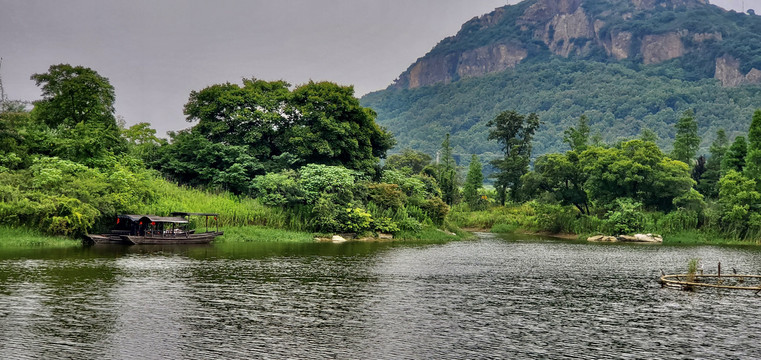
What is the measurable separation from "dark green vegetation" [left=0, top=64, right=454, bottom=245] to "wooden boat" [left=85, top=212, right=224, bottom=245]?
115 centimetres

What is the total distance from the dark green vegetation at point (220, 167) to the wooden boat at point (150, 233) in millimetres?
1154

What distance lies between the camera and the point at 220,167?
59.5 m

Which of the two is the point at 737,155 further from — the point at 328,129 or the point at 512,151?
the point at 328,129

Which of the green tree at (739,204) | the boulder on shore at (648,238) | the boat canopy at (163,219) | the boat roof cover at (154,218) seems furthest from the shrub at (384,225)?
the green tree at (739,204)

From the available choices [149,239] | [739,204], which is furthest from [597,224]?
[149,239]

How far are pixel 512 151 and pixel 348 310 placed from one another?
74.0 m

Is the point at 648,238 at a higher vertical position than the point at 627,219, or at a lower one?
lower

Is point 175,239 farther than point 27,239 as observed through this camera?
Yes

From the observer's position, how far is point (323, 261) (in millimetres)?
35281

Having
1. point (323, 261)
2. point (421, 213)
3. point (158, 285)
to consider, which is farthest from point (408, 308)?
point (421, 213)

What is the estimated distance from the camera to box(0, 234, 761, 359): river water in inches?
646

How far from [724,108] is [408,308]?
195m

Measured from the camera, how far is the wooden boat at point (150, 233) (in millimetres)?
43191

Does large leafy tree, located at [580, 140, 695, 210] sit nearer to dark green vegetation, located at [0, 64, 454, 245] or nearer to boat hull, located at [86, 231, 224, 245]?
dark green vegetation, located at [0, 64, 454, 245]
